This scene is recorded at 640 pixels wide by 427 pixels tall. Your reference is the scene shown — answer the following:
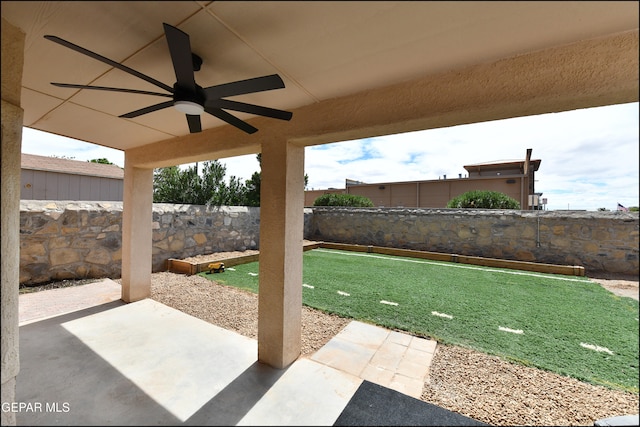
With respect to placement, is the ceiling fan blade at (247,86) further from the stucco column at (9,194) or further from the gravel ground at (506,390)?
the gravel ground at (506,390)

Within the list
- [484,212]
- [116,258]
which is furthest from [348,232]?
[116,258]

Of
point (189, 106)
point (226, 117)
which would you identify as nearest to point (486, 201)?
point (226, 117)

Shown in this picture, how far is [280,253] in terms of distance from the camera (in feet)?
7.27

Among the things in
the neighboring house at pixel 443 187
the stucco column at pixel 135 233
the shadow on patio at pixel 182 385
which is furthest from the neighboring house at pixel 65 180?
the neighboring house at pixel 443 187

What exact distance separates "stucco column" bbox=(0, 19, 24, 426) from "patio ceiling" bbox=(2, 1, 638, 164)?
0.17 metres

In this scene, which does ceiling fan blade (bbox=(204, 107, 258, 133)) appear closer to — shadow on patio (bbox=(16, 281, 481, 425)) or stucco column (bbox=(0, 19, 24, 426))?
stucco column (bbox=(0, 19, 24, 426))

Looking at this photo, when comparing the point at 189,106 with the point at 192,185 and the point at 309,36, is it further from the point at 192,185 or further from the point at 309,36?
the point at 192,185

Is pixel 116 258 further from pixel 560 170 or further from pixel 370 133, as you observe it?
pixel 560 170

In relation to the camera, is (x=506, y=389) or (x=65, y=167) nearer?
(x=506, y=389)

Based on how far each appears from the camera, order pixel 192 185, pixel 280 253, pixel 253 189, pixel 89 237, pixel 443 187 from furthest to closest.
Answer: pixel 443 187 → pixel 253 189 → pixel 192 185 → pixel 89 237 → pixel 280 253

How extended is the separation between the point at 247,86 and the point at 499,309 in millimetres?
4281

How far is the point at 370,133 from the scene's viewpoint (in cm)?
192

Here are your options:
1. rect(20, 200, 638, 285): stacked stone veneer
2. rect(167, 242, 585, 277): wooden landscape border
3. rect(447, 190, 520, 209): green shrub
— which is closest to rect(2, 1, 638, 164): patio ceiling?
rect(20, 200, 638, 285): stacked stone veneer

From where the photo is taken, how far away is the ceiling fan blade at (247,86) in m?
1.38
